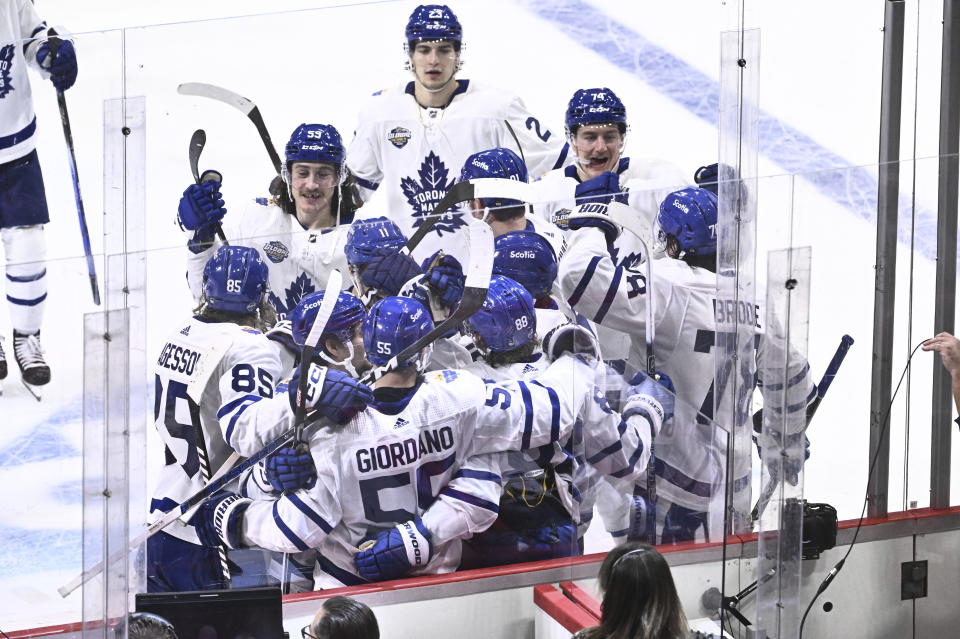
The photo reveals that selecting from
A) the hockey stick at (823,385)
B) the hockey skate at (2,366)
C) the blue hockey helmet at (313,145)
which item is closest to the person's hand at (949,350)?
the hockey stick at (823,385)

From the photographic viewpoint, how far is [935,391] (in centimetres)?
355

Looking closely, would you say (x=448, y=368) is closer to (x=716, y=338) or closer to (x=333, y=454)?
(x=333, y=454)

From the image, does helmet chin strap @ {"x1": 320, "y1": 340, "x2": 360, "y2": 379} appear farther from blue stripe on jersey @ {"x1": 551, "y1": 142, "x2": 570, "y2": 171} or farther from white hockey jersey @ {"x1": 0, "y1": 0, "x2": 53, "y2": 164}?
white hockey jersey @ {"x1": 0, "y1": 0, "x2": 53, "y2": 164}

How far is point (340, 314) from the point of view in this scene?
3.16 m

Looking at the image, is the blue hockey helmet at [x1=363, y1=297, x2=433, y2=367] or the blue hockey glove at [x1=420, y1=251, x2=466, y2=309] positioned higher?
the blue hockey glove at [x1=420, y1=251, x2=466, y2=309]

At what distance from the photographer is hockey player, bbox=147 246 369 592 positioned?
3184mm

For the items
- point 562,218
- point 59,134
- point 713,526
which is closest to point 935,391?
point 713,526

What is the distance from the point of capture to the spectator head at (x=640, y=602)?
7.43 feet

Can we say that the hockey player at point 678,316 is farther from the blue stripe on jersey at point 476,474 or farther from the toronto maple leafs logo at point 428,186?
the toronto maple leafs logo at point 428,186

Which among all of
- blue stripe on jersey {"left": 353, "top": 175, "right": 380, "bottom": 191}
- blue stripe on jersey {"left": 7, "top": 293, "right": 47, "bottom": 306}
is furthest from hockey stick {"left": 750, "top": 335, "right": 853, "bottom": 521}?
blue stripe on jersey {"left": 7, "top": 293, "right": 47, "bottom": 306}

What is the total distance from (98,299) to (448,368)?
0.85 metres

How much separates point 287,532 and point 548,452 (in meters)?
0.67

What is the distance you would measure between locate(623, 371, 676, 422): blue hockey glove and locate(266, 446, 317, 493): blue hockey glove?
759mm

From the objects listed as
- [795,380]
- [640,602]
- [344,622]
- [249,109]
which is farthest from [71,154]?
[640,602]
